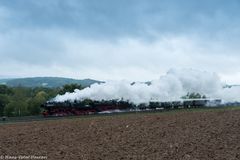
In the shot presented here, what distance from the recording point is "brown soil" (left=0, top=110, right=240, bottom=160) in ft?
66.8

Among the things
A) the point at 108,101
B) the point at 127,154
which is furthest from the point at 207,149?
the point at 108,101

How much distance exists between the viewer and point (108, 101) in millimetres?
71250

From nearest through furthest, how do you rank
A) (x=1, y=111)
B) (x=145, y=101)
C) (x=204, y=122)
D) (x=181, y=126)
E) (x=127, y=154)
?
1. (x=127, y=154)
2. (x=181, y=126)
3. (x=204, y=122)
4. (x=145, y=101)
5. (x=1, y=111)

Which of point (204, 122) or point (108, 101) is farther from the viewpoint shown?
point (108, 101)

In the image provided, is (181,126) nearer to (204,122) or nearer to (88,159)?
(204,122)

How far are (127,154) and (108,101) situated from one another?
50.8 m

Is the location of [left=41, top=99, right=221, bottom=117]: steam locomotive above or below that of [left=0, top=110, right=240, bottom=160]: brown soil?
above

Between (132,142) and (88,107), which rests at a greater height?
(88,107)

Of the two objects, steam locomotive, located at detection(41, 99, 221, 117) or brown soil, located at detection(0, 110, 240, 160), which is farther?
steam locomotive, located at detection(41, 99, 221, 117)

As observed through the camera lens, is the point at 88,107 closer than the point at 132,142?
No

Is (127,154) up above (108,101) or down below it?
below

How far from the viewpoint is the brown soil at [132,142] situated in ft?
66.8

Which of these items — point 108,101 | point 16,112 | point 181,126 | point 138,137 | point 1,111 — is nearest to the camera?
point 138,137

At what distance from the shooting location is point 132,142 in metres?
24.3
